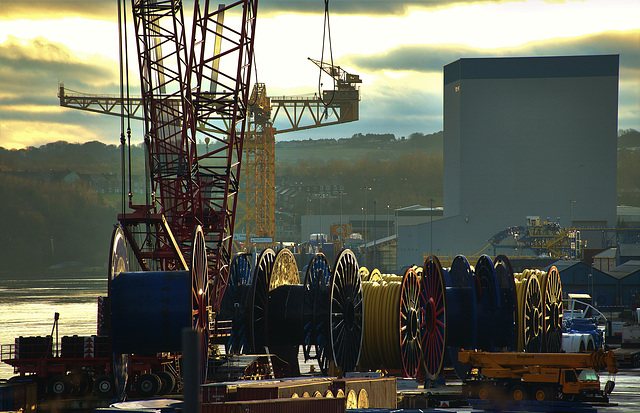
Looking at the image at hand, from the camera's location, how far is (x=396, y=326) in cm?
3731

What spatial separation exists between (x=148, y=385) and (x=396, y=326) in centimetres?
1116

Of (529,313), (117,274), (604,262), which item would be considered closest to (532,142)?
(604,262)

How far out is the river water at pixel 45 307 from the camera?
69.3 meters

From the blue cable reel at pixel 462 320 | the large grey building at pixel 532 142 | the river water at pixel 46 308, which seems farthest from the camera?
the large grey building at pixel 532 142

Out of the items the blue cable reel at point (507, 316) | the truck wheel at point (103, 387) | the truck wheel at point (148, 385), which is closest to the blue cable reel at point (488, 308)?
the blue cable reel at point (507, 316)

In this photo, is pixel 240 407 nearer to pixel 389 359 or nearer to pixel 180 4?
pixel 389 359

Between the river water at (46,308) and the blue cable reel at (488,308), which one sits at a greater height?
the blue cable reel at (488,308)

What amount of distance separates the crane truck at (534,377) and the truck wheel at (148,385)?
1138 cm

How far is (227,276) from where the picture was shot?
130 ft

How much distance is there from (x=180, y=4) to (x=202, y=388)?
64.5ft

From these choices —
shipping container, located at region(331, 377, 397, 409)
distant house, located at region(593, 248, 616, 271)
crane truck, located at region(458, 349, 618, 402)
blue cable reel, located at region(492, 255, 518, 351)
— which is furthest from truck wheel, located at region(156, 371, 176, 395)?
distant house, located at region(593, 248, 616, 271)

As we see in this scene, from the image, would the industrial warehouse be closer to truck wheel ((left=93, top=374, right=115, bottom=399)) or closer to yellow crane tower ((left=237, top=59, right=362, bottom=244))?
truck wheel ((left=93, top=374, right=115, bottom=399))

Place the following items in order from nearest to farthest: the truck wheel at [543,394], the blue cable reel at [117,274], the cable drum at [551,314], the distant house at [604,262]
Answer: the blue cable reel at [117,274] < the truck wheel at [543,394] < the cable drum at [551,314] < the distant house at [604,262]

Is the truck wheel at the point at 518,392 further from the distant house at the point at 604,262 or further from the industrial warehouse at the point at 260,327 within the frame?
the distant house at the point at 604,262
